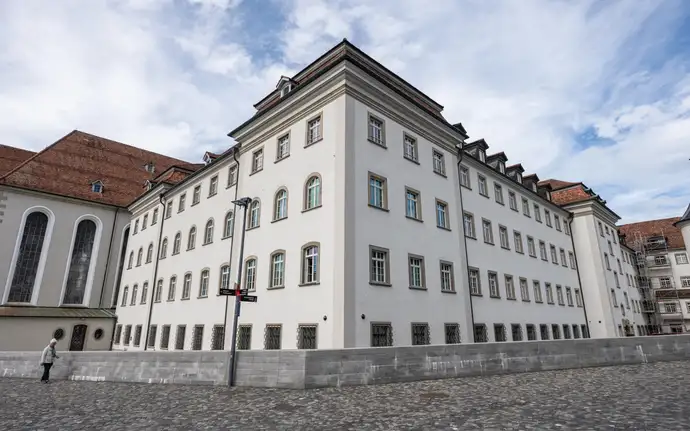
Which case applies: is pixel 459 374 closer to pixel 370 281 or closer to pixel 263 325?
pixel 370 281

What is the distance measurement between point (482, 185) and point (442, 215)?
22.2 ft

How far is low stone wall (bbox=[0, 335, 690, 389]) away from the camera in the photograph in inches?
416

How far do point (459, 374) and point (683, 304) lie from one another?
53615 mm

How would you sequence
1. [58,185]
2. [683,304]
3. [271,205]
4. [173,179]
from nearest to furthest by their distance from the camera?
[271,205] < [173,179] < [58,185] < [683,304]

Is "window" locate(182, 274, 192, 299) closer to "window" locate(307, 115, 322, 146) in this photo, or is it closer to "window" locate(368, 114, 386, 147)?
"window" locate(307, 115, 322, 146)

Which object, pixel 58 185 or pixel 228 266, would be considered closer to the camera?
pixel 228 266

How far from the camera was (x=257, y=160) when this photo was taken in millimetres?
21594

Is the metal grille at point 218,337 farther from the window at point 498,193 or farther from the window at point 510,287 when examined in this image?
the window at point 498,193

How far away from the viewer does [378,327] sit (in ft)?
49.8

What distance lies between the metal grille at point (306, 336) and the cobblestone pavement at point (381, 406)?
14.8ft

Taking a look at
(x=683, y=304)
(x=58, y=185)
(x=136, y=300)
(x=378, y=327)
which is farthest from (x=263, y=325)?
(x=683, y=304)

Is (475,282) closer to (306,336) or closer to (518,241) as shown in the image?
(518,241)

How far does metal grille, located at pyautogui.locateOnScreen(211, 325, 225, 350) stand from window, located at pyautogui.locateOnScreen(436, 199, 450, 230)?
474 inches

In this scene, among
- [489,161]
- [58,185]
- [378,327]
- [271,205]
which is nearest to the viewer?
[378,327]
